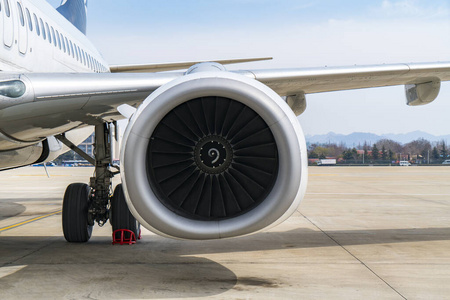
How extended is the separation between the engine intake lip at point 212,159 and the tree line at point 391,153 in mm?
113687

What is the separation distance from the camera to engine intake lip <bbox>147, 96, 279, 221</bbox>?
4270 mm

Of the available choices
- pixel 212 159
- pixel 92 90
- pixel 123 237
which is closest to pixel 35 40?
pixel 92 90

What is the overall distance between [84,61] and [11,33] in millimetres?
3851

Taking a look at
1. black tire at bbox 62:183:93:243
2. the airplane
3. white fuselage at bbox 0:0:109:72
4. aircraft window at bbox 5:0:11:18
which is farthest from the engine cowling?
black tire at bbox 62:183:93:243

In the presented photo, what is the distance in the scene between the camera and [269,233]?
7.71m

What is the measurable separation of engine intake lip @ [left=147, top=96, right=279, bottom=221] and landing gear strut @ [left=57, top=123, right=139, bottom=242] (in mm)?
2515

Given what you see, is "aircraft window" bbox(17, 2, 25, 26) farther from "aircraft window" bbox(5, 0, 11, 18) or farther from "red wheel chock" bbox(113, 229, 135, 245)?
"red wheel chock" bbox(113, 229, 135, 245)

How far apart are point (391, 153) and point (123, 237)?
132 m

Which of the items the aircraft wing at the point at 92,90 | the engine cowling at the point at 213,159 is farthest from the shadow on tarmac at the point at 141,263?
the aircraft wing at the point at 92,90

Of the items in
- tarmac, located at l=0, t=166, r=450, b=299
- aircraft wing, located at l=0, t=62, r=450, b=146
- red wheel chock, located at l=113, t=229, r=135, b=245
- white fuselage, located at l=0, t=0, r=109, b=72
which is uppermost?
white fuselage, located at l=0, t=0, r=109, b=72

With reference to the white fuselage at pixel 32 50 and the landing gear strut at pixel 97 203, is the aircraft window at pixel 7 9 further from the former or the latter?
the landing gear strut at pixel 97 203

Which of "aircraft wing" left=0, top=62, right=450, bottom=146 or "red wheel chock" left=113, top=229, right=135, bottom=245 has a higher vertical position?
"aircraft wing" left=0, top=62, right=450, bottom=146

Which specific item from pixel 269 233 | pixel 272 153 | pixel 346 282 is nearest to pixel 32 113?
pixel 272 153

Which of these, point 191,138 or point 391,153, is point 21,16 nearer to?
point 191,138
